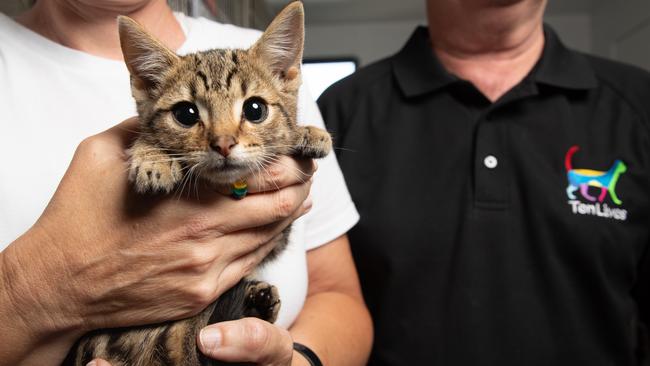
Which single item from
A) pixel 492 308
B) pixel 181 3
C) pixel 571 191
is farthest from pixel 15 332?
pixel 571 191

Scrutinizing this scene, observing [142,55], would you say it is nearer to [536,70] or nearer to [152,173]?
[152,173]

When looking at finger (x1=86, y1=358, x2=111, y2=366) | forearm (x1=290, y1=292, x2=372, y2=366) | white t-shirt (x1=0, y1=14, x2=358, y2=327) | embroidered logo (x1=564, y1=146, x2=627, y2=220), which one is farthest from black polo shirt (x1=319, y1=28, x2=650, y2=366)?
finger (x1=86, y1=358, x2=111, y2=366)

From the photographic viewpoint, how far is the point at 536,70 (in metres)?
1.52

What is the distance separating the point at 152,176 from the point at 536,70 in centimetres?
116

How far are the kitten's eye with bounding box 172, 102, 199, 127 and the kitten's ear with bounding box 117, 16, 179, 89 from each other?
0.28 ft

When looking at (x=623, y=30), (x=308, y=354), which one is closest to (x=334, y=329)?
(x=308, y=354)

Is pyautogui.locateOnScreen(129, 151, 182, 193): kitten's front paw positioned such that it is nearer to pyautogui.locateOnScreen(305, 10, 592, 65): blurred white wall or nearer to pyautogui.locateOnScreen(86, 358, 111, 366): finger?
pyautogui.locateOnScreen(86, 358, 111, 366): finger

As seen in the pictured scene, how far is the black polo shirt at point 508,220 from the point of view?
139cm

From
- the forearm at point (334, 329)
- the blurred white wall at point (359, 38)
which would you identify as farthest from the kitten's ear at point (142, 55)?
the blurred white wall at point (359, 38)

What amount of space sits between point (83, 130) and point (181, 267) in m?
0.31

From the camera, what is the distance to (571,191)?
143 cm

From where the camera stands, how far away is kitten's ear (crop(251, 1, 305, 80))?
37.9 inches

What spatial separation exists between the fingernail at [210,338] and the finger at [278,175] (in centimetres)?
22

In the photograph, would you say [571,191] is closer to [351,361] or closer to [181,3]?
[351,361]
